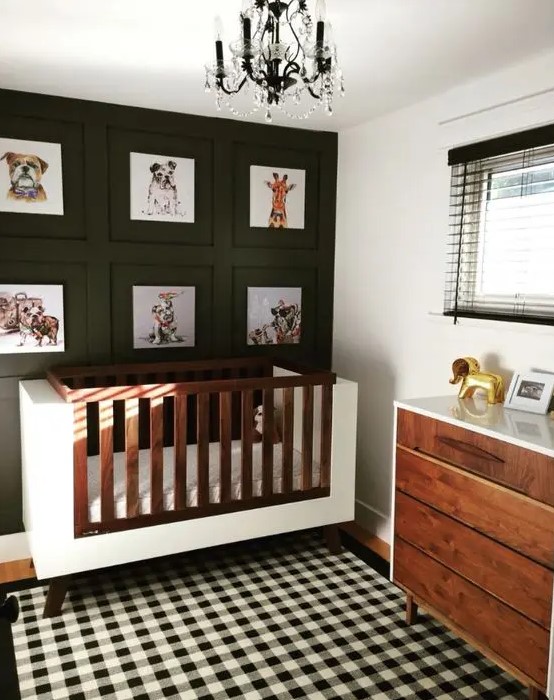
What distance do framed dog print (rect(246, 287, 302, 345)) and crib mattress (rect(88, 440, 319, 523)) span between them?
0.61 metres

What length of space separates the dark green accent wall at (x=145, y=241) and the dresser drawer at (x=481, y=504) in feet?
4.43

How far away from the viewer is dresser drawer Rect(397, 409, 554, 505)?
1853 mm

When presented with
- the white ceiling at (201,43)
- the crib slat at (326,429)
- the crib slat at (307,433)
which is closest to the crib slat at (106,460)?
the crib slat at (307,433)

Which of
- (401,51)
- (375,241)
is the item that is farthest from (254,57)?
(375,241)

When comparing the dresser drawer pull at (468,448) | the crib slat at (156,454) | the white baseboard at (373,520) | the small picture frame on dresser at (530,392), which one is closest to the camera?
the dresser drawer pull at (468,448)

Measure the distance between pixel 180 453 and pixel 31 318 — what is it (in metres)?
0.97

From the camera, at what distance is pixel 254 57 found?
1603mm

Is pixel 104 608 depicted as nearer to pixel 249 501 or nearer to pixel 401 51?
pixel 249 501

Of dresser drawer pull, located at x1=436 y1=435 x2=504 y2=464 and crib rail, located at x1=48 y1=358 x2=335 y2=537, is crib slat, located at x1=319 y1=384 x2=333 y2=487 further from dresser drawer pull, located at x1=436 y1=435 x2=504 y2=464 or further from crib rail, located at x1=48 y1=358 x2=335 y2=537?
dresser drawer pull, located at x1=436 y1=435 x2=504 y2=464

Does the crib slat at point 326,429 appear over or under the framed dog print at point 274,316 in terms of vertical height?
under

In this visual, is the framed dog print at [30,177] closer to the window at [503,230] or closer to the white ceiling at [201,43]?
the white ceiling at [201,43]

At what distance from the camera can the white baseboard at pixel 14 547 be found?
9.77 feet

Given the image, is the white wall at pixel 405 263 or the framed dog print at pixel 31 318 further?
the framed dog print at pixel 31 318

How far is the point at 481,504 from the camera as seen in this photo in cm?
206
